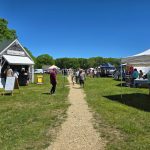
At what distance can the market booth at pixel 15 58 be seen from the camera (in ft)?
101

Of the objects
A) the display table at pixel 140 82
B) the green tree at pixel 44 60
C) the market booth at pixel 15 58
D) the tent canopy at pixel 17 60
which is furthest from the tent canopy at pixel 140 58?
the green tree at pixel 44 60

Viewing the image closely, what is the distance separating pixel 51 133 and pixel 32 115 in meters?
→ 3.17

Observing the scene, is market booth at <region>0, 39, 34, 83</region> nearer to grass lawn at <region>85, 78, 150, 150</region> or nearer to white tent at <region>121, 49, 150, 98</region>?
white tent at <region>121, 49, 150, 98</region>

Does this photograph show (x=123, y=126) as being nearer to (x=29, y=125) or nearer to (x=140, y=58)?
(x=29, y=125)

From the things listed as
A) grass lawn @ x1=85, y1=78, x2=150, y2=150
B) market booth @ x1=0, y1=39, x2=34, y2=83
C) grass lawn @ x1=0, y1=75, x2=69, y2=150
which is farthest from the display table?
grass lawn @ x1=0, y1=75, x2=69, y2=150

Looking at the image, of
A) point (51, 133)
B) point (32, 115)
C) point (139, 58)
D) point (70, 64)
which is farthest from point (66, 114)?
point (70, 64)

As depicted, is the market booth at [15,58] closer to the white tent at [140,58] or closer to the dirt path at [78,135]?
the white tent at [140,58]

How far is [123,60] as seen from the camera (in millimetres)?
20516

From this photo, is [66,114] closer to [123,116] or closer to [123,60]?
[123,116]

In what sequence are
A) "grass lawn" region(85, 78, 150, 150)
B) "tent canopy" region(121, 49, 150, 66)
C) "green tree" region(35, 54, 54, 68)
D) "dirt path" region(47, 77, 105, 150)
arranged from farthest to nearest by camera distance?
"green tree" region(35, 54, 54, 68)
"tent canopy" region(121, 49, 150, 66)
"grass lawn" region(85, 78, 150, 150)
"dirt path" region(47, 77, 105, 150)

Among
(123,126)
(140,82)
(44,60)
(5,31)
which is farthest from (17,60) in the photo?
(44,60)

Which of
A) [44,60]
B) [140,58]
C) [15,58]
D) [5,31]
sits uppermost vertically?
[44,60]

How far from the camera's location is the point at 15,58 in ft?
105

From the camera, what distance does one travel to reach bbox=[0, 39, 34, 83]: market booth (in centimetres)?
3070
